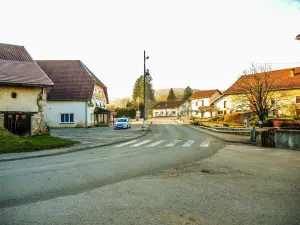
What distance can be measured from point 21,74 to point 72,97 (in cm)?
1448

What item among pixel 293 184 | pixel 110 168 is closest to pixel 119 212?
pixel 110 168

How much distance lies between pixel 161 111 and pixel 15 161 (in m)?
98.2

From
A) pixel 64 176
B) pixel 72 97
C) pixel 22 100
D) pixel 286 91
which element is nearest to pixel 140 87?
pixel 72 97

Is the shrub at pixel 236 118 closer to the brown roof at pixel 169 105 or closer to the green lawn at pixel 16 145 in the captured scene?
the green lawn at pixel 16 145

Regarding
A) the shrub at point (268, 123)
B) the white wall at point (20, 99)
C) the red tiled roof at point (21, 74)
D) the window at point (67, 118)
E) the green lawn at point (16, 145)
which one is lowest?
the green lawn at point (16, 145)

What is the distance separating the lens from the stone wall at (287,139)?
1427cm

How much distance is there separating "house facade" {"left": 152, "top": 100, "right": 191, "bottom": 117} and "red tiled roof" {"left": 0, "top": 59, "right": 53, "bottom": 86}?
82472 millimetres

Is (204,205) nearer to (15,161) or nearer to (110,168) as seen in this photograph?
(110,168)

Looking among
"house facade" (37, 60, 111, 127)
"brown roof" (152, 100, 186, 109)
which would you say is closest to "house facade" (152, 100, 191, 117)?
"brown roof" (152, 100, 186, 109)

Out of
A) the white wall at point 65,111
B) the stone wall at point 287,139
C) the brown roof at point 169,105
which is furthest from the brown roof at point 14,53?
the brown roof at point 169,105

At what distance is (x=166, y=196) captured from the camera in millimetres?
5562

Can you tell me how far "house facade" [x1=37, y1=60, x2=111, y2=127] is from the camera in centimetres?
3662

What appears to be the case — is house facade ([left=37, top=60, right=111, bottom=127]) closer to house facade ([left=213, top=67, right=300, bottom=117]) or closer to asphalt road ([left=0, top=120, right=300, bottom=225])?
house facade ([left=213, top=67, right=300, bottom=117])

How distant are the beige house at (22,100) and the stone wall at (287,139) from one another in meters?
18.9
